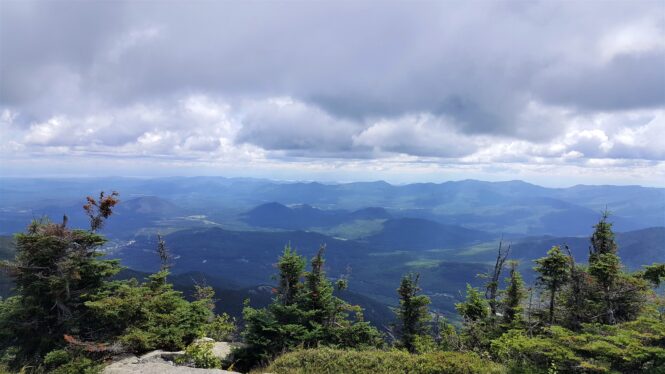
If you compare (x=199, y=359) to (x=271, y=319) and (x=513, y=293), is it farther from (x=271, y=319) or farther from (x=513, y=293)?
(x=513, y=293)

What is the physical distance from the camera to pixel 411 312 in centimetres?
2861

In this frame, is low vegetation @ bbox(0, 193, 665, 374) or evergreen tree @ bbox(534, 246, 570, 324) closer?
low vegetation @ bbox(0, 193, 665, 374)

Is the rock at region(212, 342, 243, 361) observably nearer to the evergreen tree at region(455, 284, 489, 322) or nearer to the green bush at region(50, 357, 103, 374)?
the green bush at region(50, 357, 103, 374)

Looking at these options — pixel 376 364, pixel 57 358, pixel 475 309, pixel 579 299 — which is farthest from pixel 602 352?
pixel 57 358

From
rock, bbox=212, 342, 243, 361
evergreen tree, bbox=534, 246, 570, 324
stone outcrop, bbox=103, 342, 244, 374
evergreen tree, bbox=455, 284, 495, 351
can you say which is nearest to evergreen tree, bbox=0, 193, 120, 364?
stone outcrop, bbox=103, 342, 244, 374

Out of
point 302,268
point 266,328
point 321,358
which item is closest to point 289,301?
point 302,268

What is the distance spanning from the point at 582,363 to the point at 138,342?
58.1 ft

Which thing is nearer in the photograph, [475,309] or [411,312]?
[475,309]

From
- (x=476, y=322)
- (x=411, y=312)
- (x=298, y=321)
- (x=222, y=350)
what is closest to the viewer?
(x=222, y=350)

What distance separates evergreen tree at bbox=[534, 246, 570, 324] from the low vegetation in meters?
0.05

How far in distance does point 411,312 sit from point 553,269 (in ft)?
40.7

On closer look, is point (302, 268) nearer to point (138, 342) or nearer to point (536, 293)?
point (138, 342)

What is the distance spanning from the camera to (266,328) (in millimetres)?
19438

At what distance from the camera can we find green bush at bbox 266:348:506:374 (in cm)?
1301
